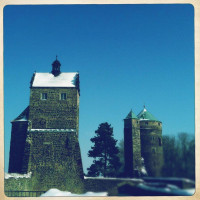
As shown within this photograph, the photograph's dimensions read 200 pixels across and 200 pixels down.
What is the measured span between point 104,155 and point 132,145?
2549mm

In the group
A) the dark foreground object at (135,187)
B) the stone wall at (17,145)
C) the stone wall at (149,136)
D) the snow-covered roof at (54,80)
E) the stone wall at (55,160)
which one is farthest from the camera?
the stone wall at (149,136)

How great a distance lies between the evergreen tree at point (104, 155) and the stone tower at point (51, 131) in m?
0.88

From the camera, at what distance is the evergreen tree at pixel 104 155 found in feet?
57.3

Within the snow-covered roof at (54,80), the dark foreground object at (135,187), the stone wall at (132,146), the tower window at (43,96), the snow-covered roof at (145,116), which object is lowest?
the dark foreground object at (135,187)

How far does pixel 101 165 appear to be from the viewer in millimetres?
18016

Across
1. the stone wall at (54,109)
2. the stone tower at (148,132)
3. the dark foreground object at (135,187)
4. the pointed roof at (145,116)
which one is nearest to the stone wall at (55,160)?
the stone wall at (54,109)

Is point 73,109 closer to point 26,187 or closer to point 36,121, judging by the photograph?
point 36,121

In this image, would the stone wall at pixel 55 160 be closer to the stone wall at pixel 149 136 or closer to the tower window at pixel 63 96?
the tower window at pixel 63 96

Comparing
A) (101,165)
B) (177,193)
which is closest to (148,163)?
(101,165)

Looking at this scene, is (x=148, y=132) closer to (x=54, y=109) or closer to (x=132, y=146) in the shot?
(x=132, y=146)

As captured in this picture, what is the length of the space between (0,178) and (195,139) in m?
6.13

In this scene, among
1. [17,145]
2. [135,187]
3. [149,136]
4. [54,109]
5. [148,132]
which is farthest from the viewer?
[148,132]

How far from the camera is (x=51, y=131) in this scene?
17531 mm

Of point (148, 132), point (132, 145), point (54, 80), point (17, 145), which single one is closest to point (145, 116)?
point (148, 132)
